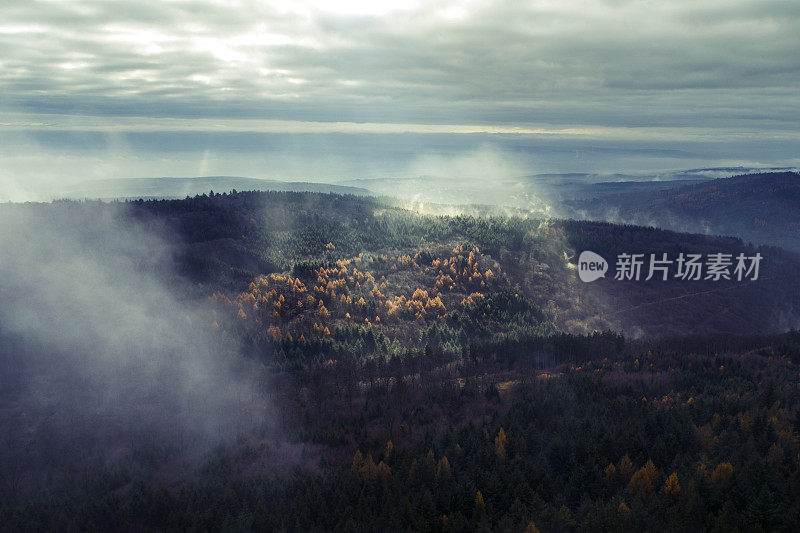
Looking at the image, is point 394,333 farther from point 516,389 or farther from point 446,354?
point 516,389

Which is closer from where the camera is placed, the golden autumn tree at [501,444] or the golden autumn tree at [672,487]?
the golden autumn tree at [672,487]

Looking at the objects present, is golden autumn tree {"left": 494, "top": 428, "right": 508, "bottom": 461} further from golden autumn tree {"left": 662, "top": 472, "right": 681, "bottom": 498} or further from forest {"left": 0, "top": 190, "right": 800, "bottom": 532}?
golden autumn tree {"left": 662, "top": 472, "right": 681, "bottom": 498}

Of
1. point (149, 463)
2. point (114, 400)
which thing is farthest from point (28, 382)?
point (149, 463)

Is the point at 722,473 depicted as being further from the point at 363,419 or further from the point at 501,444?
the point at 363,419

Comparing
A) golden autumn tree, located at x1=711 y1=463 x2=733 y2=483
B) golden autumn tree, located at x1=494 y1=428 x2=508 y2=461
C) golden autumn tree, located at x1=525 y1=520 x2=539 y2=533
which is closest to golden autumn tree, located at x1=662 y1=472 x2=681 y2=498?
golden autumn tree, located at x1=711 y1=463 x2=733 y2=483

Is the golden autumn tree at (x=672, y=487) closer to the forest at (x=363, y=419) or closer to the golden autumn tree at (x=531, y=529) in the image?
the forest at (x=363, y=419)

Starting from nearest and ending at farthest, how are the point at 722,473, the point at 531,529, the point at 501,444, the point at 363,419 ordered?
the point at 531,529 < the point at 722,473 < the point at 501,444 < the point at 363,419

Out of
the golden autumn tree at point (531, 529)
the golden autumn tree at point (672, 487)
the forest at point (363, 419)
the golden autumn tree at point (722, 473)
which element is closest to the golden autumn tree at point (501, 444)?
the forest at point (363, 419)

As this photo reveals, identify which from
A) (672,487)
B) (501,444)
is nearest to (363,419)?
(501,444)
